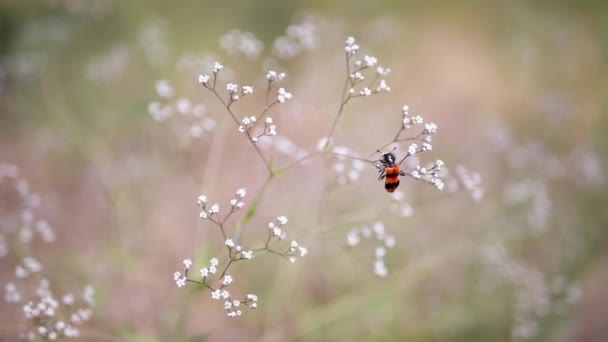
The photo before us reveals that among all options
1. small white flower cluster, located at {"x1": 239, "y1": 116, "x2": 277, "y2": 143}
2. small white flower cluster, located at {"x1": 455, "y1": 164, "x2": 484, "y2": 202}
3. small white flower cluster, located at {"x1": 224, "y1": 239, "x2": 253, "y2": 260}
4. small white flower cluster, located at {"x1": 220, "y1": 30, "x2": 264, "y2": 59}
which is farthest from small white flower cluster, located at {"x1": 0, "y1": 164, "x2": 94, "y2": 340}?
small white flower cluster, located at {"x1": 455, "y1": 164, "x2": 484, "y2": 202}

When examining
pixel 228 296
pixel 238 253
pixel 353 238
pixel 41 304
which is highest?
pixel 353 238

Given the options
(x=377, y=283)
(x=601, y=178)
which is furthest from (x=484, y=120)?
(x=377, y=283)

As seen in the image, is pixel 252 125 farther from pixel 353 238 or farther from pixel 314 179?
pixel 314 179

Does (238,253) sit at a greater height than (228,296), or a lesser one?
greater

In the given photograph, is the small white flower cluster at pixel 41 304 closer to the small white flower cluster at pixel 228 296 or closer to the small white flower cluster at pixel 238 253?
the small white flower cluster at pixel 228 296

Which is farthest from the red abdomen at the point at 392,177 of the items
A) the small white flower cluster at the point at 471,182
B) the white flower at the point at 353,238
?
the small white flower cluster at the point at 471,182

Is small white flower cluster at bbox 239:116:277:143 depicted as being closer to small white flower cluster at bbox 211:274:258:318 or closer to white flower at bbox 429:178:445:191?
small white flower cluster at bbox 211:274:258:318

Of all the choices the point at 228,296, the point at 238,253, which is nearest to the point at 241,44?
the point at 238,253

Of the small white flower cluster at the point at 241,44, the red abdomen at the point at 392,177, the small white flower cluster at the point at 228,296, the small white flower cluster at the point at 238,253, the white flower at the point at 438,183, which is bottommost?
the small white flower cluster at the point at 228,296

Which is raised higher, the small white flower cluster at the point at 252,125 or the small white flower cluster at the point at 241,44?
the small white flower cluster at the point at 241,44

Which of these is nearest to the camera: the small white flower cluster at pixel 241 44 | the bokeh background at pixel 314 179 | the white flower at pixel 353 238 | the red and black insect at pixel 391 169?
the red and black insect at pixel 391 169
